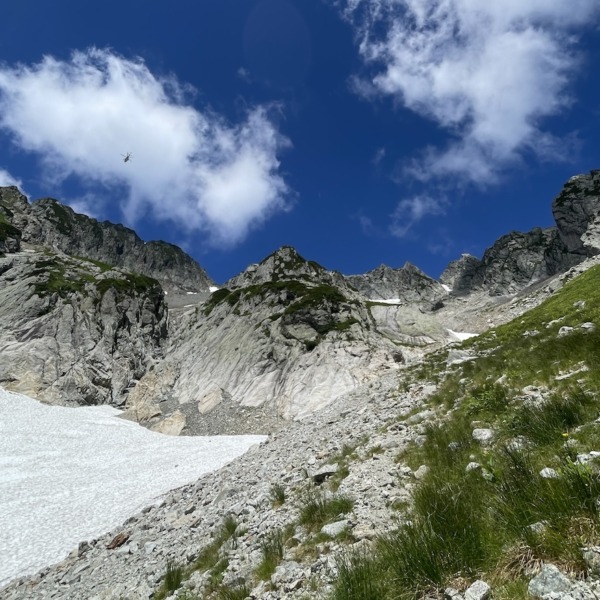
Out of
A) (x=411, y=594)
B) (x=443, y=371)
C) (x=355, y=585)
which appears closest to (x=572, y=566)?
(x=411, y=594)

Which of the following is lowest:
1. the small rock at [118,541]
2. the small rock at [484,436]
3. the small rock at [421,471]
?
the small rock at [118,541]

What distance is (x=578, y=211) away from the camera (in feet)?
582

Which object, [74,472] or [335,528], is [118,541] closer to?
[335,528]

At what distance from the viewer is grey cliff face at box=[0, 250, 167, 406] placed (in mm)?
92375

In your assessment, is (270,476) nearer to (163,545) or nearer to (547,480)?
(163,545)

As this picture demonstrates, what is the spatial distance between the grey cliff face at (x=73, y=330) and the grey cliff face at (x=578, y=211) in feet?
570

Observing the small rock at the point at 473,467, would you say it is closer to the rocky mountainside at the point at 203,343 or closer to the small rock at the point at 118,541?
the small rock at the point at 118,541

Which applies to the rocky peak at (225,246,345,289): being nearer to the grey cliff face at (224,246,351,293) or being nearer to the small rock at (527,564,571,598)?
the grey cliff face at (224,246,351,293)

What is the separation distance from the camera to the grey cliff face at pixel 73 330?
92.4 meters

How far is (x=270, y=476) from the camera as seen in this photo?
16453mm

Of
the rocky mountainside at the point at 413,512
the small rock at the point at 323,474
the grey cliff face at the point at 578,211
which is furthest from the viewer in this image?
the grey cliff face at the point at 578,211

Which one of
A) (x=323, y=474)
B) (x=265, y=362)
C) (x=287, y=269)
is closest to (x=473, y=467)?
(x=323, y=474)

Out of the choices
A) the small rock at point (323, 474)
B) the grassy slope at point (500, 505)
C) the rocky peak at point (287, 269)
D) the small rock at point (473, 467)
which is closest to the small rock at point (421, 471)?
the grassy slope at point (500, 505)

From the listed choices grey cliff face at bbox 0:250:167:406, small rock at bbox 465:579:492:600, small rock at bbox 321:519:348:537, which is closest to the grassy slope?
small rock at bbox 465:579:492:600
